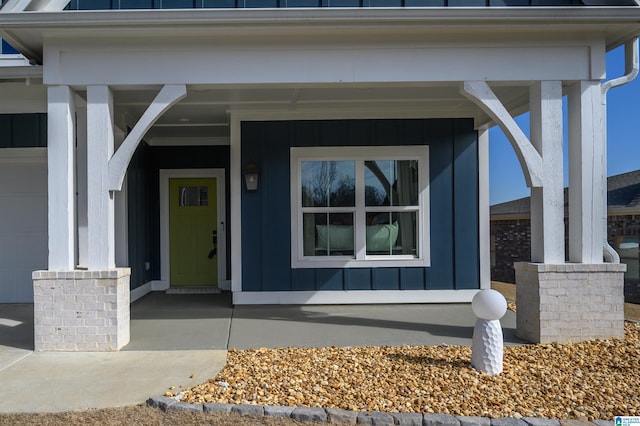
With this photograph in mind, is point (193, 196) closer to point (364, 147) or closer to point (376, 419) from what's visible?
point (364, 147)

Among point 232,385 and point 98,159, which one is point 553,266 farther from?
point 98,159

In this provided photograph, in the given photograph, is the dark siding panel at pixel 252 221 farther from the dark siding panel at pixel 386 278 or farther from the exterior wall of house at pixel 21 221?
the exterior wall of house at pixel 21 221

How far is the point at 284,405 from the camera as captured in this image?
128 inches

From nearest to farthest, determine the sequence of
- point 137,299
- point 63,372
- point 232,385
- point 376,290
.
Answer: point 232,385
point 63,372
point 376,290
point 137,299

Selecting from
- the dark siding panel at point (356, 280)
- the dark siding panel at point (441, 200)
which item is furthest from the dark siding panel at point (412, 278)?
the dark siding panel at point (356, 280)

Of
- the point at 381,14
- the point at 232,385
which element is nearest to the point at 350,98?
the point at 381,14

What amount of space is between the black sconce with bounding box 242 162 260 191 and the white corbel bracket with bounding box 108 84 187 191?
213 cm

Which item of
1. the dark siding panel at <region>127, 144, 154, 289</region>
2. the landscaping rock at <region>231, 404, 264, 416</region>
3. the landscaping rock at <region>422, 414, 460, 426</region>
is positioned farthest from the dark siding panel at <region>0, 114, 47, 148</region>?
the landscaping rock at <region>422, 414, 460, 426</region>

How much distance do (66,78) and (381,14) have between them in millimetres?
3034

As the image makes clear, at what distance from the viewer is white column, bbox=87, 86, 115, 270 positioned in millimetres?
4621

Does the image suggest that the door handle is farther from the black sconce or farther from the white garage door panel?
the white garage door panel

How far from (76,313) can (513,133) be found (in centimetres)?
445

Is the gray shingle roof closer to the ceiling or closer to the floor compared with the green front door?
closer to the ceiling

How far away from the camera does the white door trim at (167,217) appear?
26.9 feet
